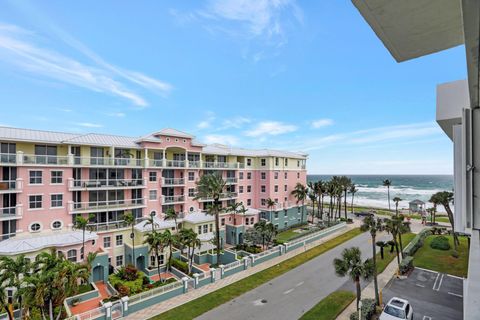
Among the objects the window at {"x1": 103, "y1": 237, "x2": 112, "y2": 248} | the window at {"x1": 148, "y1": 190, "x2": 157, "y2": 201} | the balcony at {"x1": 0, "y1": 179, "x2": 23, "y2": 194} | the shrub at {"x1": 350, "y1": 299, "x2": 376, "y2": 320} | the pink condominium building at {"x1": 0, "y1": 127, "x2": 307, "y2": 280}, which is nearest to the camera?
the shrub at {"x1": 350, "y1": 299, "x2": 376, "y2": 320}

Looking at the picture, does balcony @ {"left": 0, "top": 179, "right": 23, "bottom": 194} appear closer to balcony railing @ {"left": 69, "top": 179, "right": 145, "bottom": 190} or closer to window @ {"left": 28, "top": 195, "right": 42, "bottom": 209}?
window @ {"left": 28, "top": 195, "right": 42, "bottom": 209}

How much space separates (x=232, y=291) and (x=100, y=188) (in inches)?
611

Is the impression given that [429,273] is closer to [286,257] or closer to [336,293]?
[336,293]

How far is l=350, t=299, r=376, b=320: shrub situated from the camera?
14.9 meters

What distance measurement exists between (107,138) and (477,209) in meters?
29.4

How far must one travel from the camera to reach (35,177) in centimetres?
2164

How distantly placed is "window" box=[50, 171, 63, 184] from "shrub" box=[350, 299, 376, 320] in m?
25.3

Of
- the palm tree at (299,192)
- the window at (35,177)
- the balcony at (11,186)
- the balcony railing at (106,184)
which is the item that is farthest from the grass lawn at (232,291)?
the window at (35,177)

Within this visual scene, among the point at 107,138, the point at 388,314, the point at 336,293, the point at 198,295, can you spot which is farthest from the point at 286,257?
the point at 107,138

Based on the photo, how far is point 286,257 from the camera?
26219 millimetres

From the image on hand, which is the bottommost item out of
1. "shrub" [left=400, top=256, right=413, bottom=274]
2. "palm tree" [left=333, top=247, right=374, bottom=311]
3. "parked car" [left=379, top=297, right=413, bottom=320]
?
"shrub" [left=400, top=256, right=413, bottom=274]

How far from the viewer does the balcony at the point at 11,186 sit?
2009 centimetres

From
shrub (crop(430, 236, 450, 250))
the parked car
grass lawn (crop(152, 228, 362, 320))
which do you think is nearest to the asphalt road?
grass lawn (crop(152, 228, 362, 320))

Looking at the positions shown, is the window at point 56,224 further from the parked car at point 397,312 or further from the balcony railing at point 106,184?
the parked car at point 397,312
